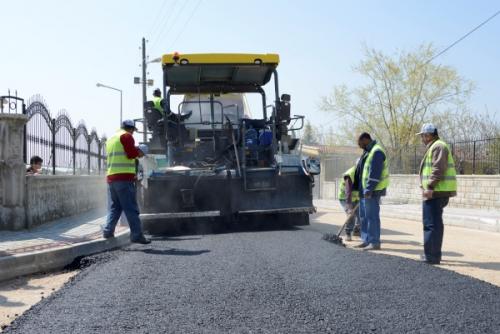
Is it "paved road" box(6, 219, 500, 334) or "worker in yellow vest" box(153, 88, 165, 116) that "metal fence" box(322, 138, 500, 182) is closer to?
"worker in yellow vest" box(153, 88, 165, 116)

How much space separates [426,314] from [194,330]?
1.47 metres

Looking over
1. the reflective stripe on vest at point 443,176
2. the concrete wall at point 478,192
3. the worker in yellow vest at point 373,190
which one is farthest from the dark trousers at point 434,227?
the concrete wall at point 478,192

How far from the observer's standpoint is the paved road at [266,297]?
3461mm

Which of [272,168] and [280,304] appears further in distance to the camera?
[272,168]

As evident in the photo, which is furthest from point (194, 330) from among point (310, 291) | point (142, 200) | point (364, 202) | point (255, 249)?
point (142, 200)

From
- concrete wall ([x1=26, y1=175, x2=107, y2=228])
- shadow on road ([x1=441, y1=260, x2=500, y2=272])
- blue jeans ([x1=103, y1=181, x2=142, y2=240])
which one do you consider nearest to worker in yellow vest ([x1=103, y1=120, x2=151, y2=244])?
blue jeans ([x1=103, y1=181, x2=142, y2=240])

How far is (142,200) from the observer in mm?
7941

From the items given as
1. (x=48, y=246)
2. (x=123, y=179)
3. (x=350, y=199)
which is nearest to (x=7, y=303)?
(x=48, y=246)

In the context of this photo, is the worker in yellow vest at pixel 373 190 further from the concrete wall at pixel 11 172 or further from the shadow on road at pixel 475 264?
the concrete wall at pixel 11 172

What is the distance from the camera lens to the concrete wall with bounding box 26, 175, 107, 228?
332 inches

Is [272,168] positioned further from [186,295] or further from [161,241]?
[186,295]

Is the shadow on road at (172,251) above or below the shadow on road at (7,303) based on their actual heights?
above

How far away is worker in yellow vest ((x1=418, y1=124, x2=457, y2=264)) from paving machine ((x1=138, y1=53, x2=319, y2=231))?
8.75ft

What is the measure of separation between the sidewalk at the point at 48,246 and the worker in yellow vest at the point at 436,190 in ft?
11.8
